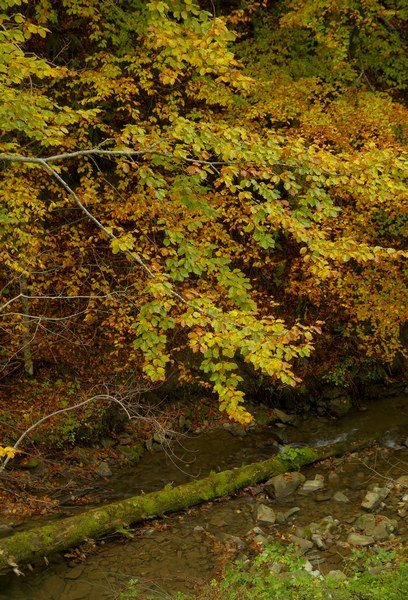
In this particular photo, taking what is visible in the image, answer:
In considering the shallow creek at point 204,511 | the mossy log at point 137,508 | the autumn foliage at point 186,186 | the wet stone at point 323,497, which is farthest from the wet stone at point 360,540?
the autumn foliage at point 186,186

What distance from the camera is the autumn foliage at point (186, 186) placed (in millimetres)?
7238

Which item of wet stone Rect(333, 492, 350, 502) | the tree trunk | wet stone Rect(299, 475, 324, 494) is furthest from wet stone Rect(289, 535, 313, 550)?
the tree trunk

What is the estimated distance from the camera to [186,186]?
726 cm

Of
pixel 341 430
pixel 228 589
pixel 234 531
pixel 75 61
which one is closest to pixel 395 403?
pixel 341 430

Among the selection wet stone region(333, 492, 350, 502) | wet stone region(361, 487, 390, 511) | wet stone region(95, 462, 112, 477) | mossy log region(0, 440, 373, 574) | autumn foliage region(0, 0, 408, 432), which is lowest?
wet stone region(95, 462, 112, 477)

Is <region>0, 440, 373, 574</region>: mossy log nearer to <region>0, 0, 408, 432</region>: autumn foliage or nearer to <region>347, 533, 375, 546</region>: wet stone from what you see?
<region>0, 0, 408, 432</region>: autumn foliage

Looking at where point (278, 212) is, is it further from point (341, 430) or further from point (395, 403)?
point (395, 403)

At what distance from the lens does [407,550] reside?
24.2 ft

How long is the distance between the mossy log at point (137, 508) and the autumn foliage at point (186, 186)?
1.96 m

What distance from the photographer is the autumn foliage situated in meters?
7.24

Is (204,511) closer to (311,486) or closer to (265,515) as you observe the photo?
(265,515)

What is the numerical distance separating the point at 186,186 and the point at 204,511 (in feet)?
19.0

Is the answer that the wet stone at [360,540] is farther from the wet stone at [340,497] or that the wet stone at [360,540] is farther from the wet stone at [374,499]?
the wet stone at [340,497]

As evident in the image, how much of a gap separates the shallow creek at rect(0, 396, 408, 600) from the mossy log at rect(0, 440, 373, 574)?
7.6 inches
